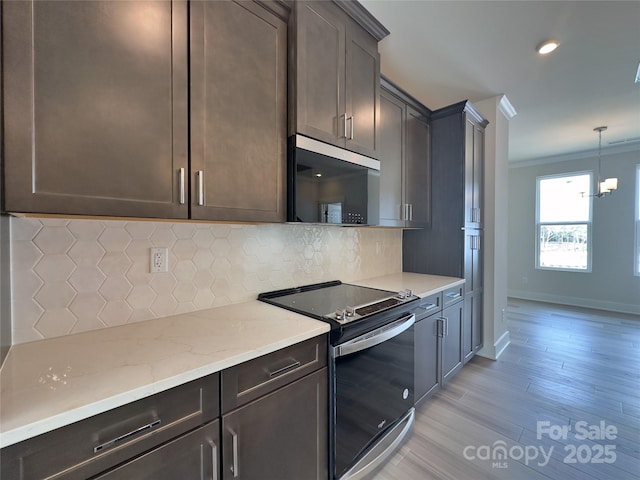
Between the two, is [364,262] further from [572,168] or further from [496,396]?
[572,168]

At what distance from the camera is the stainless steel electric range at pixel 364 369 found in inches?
52.4

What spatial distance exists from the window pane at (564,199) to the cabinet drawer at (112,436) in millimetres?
6439

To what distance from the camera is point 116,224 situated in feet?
4.03

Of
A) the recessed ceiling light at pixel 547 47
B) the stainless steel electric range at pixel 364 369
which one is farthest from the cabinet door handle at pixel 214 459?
the recessed ceiling light at pixel 547 47

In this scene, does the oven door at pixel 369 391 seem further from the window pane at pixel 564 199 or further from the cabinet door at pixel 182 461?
the window pane at pixel 564 199

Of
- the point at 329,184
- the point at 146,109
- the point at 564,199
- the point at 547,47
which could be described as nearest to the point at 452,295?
the point at 329,184

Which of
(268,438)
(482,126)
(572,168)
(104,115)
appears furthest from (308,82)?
(572,168)

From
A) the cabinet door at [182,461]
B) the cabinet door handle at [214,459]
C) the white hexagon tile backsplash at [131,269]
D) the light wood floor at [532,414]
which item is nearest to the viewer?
the cabinet door at [182,461]

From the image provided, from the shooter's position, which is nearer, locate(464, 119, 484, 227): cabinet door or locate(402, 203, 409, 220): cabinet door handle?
locate(402, 203, 409, 220): cabinet door handle

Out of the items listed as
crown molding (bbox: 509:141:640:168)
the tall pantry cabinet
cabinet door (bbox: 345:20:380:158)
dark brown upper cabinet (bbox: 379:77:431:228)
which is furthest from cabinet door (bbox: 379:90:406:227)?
crown molding (bbox: 509:141:640:168)

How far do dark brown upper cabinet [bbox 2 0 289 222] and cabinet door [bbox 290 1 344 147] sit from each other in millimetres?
93

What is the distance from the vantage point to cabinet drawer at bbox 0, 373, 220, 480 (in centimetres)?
64

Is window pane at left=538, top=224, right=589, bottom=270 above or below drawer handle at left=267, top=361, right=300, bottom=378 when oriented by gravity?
above

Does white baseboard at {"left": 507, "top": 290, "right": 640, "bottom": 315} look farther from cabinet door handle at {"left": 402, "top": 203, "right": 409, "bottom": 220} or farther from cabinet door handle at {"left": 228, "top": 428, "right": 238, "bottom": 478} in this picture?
cabinet door handle at {"left": 228, "top": 428, "right": 238, "bottom": 478}
